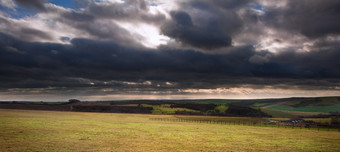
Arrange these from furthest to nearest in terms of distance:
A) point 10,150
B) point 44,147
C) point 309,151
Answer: point 309,151 < point 44,147 < point 10,150

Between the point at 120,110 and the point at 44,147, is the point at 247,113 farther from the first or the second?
the point at 44,147

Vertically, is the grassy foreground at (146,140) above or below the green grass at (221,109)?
above

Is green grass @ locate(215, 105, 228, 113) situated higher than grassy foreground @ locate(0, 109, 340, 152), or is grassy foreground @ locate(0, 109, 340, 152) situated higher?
grassy foreground @ locate(0, 109, 340, 152)

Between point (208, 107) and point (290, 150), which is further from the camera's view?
point (208, 107)

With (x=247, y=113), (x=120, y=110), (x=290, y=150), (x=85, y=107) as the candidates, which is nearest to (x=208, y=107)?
(x=247, y=113)

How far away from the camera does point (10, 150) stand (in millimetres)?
23859

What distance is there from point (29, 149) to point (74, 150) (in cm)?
469

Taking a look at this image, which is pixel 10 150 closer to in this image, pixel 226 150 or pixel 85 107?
pixel 226 150

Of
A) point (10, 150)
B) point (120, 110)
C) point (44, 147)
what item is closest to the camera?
point (10, 150)

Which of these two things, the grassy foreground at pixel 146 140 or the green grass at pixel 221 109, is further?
the green grass at pixel 221 109

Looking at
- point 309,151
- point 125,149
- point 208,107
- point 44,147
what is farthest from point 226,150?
point 208,107

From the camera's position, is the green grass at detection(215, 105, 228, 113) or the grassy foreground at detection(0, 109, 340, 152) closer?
the grassy foreground at detection(0, 109, 340, 152)

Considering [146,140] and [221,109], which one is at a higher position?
[146,140]

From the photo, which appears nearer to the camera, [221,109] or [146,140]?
[146,140]
